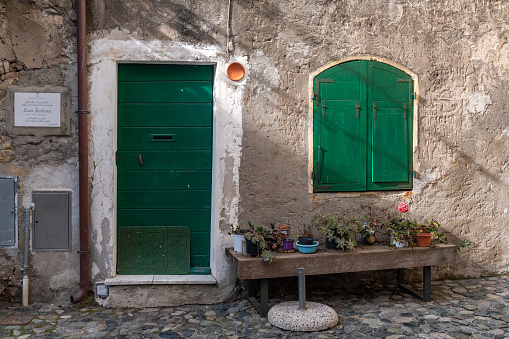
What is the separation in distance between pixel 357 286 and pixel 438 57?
2.63 metres

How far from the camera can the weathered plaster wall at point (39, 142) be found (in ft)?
14.6

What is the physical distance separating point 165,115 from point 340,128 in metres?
1.80

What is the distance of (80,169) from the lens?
4449 mm

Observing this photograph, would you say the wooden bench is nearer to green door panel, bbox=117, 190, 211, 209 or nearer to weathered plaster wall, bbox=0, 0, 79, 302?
green door panel, bbox=117, 190, 211, 209

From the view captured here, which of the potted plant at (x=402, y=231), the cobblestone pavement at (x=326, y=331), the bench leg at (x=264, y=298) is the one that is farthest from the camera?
the potted plant at (x=402, y=231)

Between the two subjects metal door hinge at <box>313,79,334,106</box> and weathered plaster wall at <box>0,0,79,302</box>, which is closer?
weathered plaster wall at <box>0,0,79,302</box>

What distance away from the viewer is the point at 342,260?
4367 mm

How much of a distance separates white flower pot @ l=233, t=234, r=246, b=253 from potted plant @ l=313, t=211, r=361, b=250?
0.77 metres

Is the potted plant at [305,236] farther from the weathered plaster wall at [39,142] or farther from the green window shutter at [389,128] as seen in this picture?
the weathered plaster wall at [39,142]

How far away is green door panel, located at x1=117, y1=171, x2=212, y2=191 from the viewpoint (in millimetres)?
4721

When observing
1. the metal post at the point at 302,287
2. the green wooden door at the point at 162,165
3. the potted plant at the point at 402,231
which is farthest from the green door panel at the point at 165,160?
the potted plant at the point at 402,231

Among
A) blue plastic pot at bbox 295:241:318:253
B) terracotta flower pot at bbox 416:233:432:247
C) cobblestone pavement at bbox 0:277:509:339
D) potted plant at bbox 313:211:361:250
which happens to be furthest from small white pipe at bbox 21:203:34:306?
terracotta flower pot at bbox 416:233:432:247

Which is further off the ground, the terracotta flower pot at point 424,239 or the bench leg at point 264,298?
the terracotta flower pot at point 424,239

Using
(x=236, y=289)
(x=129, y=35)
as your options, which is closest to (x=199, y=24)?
(x=129, y=35)
